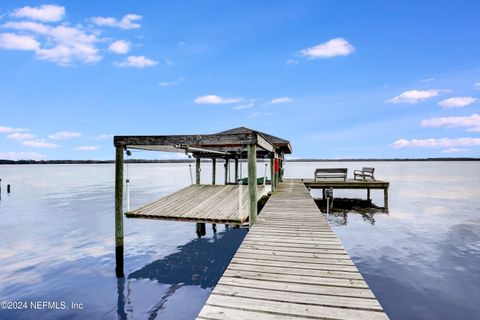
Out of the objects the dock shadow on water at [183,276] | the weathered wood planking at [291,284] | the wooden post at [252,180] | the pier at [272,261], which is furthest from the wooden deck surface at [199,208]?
the dock shadow on water at [183,276]

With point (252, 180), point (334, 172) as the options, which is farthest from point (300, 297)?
point (334, 172)

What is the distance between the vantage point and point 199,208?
9742 millimetres

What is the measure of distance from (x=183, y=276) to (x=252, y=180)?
14.8ft

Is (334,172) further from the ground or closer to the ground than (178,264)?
further from the ground

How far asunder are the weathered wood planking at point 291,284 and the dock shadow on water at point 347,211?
1222 centimetres

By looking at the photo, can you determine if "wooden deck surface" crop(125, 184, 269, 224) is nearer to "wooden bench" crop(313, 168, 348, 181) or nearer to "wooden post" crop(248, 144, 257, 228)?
"wooden post" crop(248, 144, 257, 228)

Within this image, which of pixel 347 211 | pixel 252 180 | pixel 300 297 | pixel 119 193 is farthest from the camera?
pixel 347 211

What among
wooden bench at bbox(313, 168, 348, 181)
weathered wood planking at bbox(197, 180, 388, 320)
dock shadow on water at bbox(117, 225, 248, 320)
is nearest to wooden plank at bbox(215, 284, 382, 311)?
weathered wood planking at bbox(197, 180, 388, 320)

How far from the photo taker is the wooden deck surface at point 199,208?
8.41 metres

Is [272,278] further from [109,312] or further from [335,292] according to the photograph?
[109,312]

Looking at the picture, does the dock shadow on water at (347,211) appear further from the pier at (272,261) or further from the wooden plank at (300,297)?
Result: the wooden plank at (300,297)

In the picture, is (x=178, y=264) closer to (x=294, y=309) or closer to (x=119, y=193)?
(x=119, y=193)

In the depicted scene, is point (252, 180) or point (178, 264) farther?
point (178, 264)

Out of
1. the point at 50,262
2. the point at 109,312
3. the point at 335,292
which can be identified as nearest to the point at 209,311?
the point at 335,292
